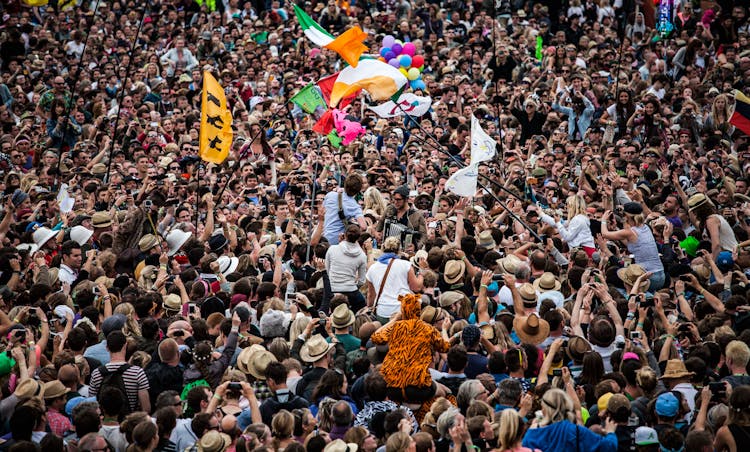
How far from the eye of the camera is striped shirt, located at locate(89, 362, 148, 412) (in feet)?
24.1

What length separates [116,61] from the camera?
2136 centimetres

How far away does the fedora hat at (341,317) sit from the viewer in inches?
326

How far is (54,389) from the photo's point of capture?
7086 mm

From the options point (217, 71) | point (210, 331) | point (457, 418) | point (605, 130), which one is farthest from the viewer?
point (217, 71)

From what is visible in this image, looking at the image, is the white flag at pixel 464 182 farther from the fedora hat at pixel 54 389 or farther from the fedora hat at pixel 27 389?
→ the fedora hat at pixel 27 389

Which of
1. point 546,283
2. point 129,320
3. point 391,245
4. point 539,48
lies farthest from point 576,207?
point 539,48

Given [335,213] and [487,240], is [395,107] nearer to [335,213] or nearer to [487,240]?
[335,213]

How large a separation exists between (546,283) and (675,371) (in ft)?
7.76

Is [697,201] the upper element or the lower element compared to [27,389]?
lower

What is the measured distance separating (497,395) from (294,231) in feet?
19.2

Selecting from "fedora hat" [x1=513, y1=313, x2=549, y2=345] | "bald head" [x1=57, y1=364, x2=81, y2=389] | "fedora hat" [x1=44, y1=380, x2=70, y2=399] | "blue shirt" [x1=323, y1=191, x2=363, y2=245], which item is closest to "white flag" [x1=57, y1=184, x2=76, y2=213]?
"blue shirt" [x1=323, y1=191, x2=363, y2=245]

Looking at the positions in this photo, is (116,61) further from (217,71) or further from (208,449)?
(208,449)

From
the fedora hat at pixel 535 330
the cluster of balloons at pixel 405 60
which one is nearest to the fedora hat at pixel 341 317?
the fedora hat at pixel 535 330

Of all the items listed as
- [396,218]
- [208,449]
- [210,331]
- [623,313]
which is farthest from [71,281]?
[623,313]
